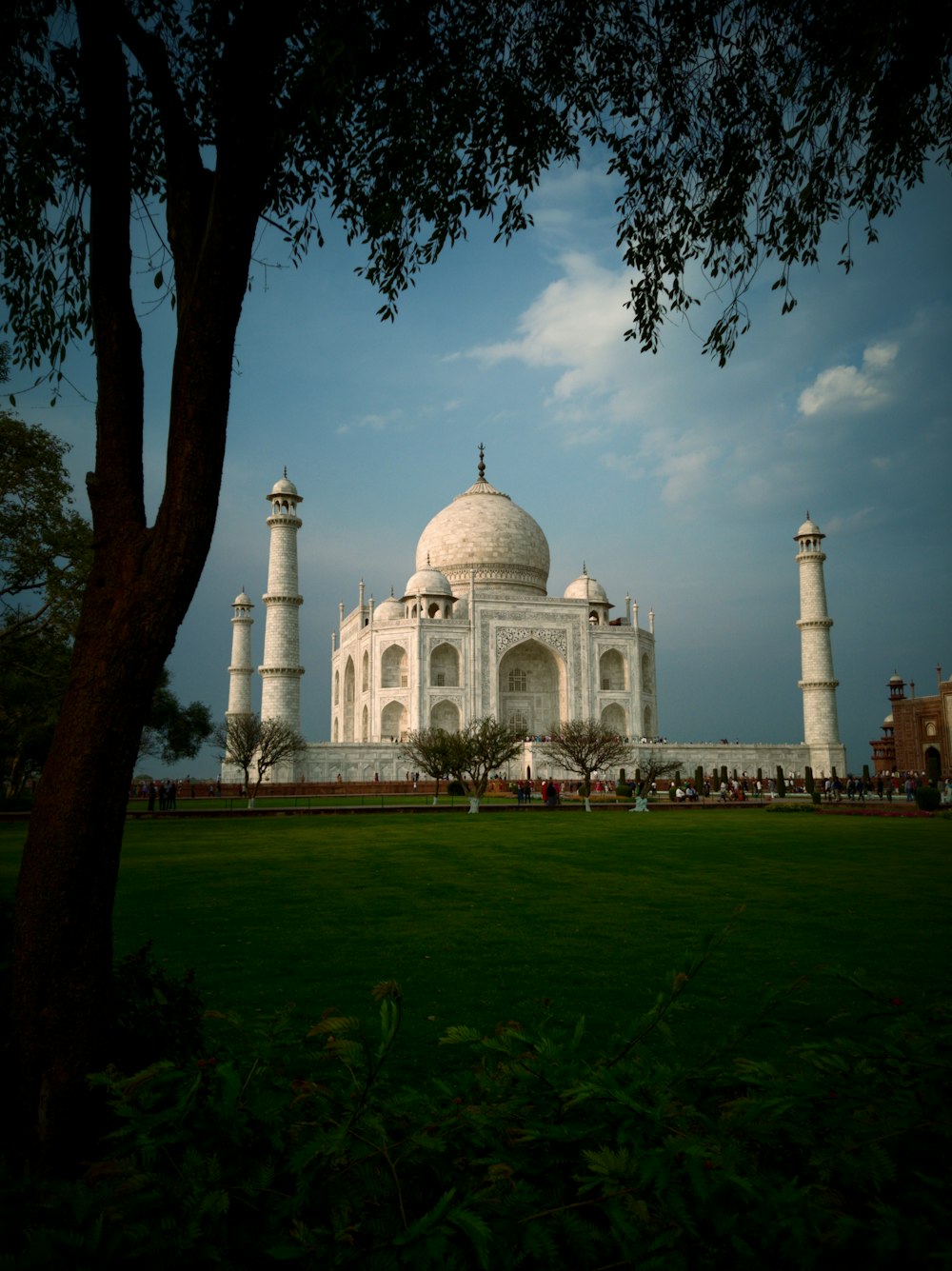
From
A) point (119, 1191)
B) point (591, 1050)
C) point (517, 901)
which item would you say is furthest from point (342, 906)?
point (119, 1191)

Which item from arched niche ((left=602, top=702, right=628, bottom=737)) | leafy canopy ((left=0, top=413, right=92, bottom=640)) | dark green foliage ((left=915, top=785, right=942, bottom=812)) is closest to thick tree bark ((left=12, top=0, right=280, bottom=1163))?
leafy canopy ((left=0, top=413, right=92, bottom=640))

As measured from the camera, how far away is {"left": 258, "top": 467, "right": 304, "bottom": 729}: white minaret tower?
3709 centimetres

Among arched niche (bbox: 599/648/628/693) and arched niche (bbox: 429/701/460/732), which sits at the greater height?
arched niche (bbox: 599/648/628/693)

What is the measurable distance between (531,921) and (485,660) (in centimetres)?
3511

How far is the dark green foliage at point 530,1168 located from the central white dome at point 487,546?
1729 inches

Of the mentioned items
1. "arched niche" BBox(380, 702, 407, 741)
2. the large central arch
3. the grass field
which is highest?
the large central arch

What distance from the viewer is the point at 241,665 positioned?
141 ft

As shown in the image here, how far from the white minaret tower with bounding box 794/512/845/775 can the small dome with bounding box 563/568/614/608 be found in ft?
35.7

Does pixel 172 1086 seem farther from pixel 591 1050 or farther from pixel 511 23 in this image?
pixel 511 23

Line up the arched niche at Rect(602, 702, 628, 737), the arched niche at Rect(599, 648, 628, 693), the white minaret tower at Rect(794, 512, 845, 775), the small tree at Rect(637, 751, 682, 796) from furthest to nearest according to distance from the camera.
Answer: the arched niche at Rect(599, 648, 628, 693)
the arched niche at Rect(602, 702, 628, 737)
the white minaret tower at Rect(794, 512, 845, 775)
the small tree at Rect(637, 751, 682, 796)

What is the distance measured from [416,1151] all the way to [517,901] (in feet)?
20.5

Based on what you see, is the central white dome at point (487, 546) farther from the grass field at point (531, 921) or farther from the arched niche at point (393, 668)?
the grass field at point (531, 921)

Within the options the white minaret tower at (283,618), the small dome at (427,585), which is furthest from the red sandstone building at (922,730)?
the white minaret tower at (283,618)

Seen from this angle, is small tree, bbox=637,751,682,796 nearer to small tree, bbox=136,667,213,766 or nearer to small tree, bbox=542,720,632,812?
small tree, bbox=542,720,632,812
